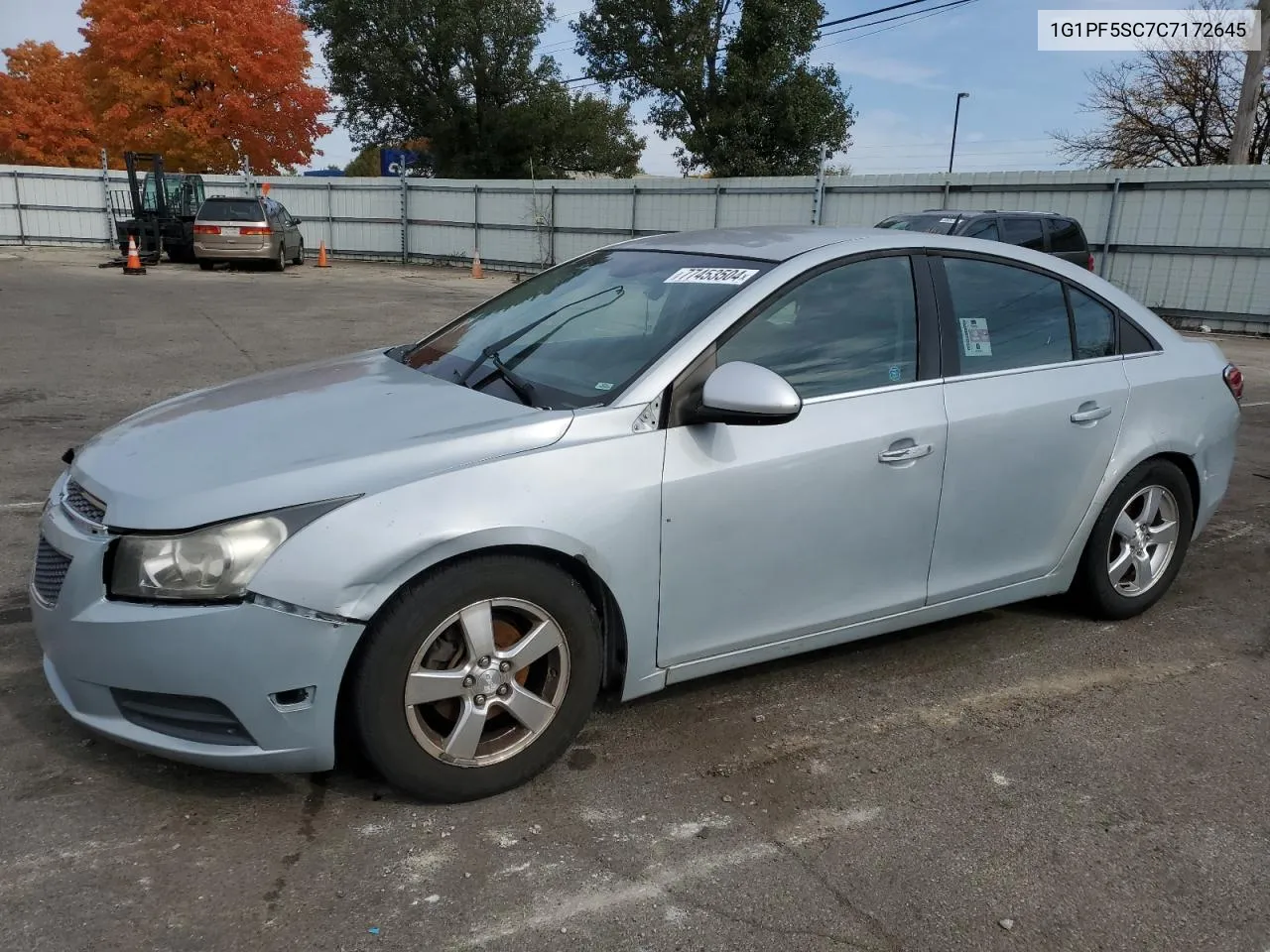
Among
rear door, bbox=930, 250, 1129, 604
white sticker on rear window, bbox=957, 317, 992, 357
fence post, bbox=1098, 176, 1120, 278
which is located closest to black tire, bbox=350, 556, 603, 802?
rear door, bbox=930, 250, 1129, 604

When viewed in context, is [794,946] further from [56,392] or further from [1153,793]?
[56,392]

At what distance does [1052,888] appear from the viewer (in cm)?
253

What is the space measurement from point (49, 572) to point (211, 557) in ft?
2.01

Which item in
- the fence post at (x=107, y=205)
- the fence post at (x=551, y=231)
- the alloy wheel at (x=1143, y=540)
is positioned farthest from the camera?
the fence post at (x=107, y=205)

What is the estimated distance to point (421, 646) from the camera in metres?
2.59

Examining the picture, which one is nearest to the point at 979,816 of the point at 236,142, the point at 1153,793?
the point at 1153,793

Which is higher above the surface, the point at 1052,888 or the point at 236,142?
the point at 236,142

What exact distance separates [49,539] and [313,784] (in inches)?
38.9

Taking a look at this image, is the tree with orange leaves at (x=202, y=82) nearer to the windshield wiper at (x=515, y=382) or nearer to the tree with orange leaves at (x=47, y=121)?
the tree with orange leaves at (x=47, y=121)

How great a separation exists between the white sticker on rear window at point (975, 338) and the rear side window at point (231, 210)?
69.2ft

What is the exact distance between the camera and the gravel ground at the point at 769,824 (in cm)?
235

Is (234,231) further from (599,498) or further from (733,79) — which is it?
(599,498)

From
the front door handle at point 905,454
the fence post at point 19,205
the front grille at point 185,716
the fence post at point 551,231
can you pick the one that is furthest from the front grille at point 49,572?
the fence post at point 19,205

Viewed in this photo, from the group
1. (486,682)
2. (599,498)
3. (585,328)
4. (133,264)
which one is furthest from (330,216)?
(486,682)
